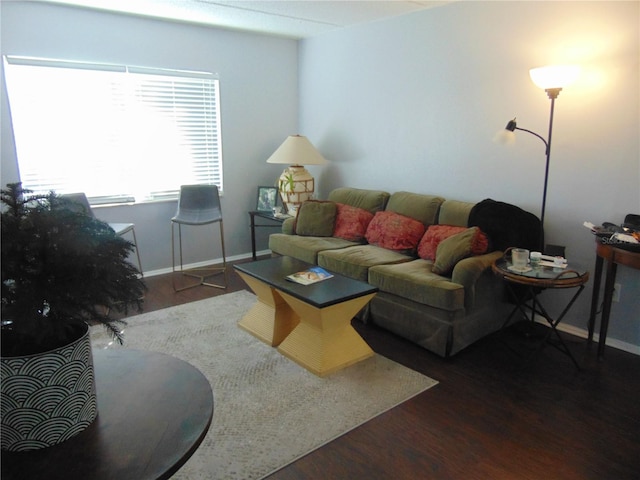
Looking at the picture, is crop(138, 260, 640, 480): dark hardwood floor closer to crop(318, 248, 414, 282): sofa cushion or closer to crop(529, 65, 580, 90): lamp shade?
crop(318, 248, 414, 282): sofa cushion

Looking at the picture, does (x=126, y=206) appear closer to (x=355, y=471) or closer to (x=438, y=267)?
(x=438, y=267)

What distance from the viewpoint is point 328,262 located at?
11.6 ft

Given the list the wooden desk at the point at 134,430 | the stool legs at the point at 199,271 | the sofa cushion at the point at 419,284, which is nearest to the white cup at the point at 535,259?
the sofa cushion at the point at 419,284

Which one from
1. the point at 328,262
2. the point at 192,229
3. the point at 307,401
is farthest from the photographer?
the point at 192,229

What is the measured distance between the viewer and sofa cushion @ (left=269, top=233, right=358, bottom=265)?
374 cm

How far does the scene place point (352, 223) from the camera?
13.3ft

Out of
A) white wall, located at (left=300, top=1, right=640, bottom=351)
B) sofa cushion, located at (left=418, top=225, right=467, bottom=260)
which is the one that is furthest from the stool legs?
sofa cushion, located at (left=418, top=225, right=467, bottom=260)

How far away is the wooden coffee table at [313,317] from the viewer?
258cm

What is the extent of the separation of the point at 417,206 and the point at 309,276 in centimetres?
136

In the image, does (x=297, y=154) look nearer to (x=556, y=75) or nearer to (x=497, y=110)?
(x=497, y=110)

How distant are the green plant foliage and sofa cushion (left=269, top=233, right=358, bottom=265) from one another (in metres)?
2.61

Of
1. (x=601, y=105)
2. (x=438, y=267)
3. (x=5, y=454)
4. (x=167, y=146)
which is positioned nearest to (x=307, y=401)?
(x=438, y=267)

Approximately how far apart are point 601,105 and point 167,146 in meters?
3.75

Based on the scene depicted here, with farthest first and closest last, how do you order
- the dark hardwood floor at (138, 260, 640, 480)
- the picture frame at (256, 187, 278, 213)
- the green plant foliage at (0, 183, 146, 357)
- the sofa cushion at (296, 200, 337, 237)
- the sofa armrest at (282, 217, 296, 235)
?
the picture frame at (256, 187, 278, 213) < the sofa armrest at (282, 217, 296, 235) < the sofa cushion at (296, 200, 337, 237) < the dark hardwood floor at (138, 260, 640, 480) < the green plant foliage at (0, 183, 146, 357)
